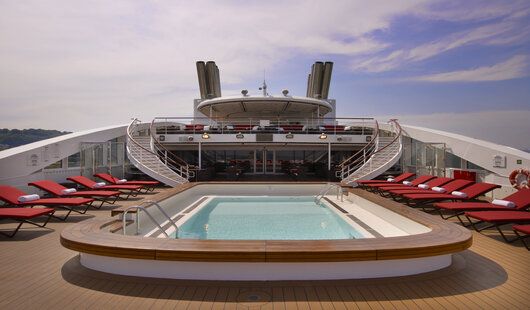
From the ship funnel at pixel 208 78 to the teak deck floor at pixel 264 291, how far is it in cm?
2400

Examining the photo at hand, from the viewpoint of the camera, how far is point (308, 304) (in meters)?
2.91

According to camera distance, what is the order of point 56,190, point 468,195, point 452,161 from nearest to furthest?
point 468,195, point 56,190, point 452,161

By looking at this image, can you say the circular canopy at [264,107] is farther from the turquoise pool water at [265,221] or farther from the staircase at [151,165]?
the turquoise pool water at [265,221]

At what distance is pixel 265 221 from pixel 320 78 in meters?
23.1

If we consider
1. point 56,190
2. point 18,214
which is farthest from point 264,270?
point 56,190

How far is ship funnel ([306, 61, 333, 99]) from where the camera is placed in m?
28.4

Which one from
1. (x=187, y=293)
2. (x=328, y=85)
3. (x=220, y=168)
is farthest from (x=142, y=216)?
(x=328, y=85)

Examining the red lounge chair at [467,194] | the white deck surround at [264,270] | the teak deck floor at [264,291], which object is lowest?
the teak deck floor at [264,291]

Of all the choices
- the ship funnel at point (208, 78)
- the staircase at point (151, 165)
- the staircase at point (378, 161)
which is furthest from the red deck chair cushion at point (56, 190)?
the ship funnel at point (208, 78)

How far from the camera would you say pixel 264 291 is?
3.15 metres

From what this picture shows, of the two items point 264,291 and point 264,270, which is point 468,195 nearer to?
point 264,270

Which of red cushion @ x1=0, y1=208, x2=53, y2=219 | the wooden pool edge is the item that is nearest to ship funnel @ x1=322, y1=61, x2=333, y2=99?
red cushion @ x1=0, y1=208, x2=53, y2=219

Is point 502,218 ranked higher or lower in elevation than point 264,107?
lower

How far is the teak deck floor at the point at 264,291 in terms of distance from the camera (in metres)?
2.91
